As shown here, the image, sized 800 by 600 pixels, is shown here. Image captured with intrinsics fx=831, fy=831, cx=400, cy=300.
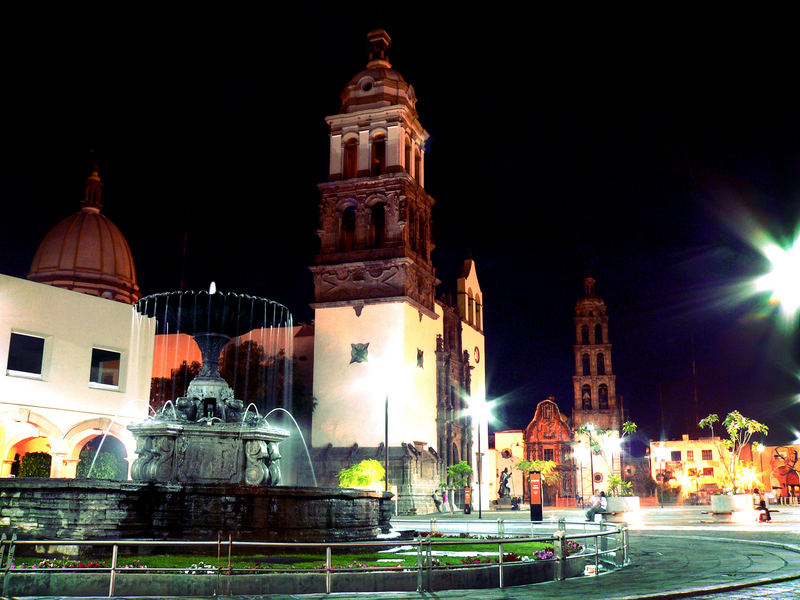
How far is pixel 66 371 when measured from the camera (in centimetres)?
3052

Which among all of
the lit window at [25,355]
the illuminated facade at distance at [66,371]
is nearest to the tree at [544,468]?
the illuminated facade at distance at [66,371]

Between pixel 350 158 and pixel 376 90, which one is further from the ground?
pixel 376 90

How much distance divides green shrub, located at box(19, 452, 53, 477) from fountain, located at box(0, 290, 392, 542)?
14.4 meters

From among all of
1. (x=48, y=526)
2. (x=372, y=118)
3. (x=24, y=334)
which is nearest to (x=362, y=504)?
(x=48, y=526)

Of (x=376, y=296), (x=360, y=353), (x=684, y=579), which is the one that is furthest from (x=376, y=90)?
(x=684, y=579)

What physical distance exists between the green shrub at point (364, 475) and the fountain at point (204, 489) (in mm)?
19339

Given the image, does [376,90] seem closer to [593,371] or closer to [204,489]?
[593,371]

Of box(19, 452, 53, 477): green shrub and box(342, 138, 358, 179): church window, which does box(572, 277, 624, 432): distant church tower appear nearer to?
box(342, 138, 358, 179): church window

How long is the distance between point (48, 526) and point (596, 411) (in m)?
63.4

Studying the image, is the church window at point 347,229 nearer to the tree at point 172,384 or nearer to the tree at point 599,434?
the tree at point 172,384

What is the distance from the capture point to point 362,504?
48.6 ft

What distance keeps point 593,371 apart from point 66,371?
50.6 m

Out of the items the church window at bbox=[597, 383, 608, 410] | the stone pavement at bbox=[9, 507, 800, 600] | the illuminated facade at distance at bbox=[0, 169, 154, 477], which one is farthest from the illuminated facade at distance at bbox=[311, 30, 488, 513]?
the stone pavement at bbox=[9, 507, 800, 600]

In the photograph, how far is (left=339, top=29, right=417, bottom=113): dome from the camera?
47.7 meters
